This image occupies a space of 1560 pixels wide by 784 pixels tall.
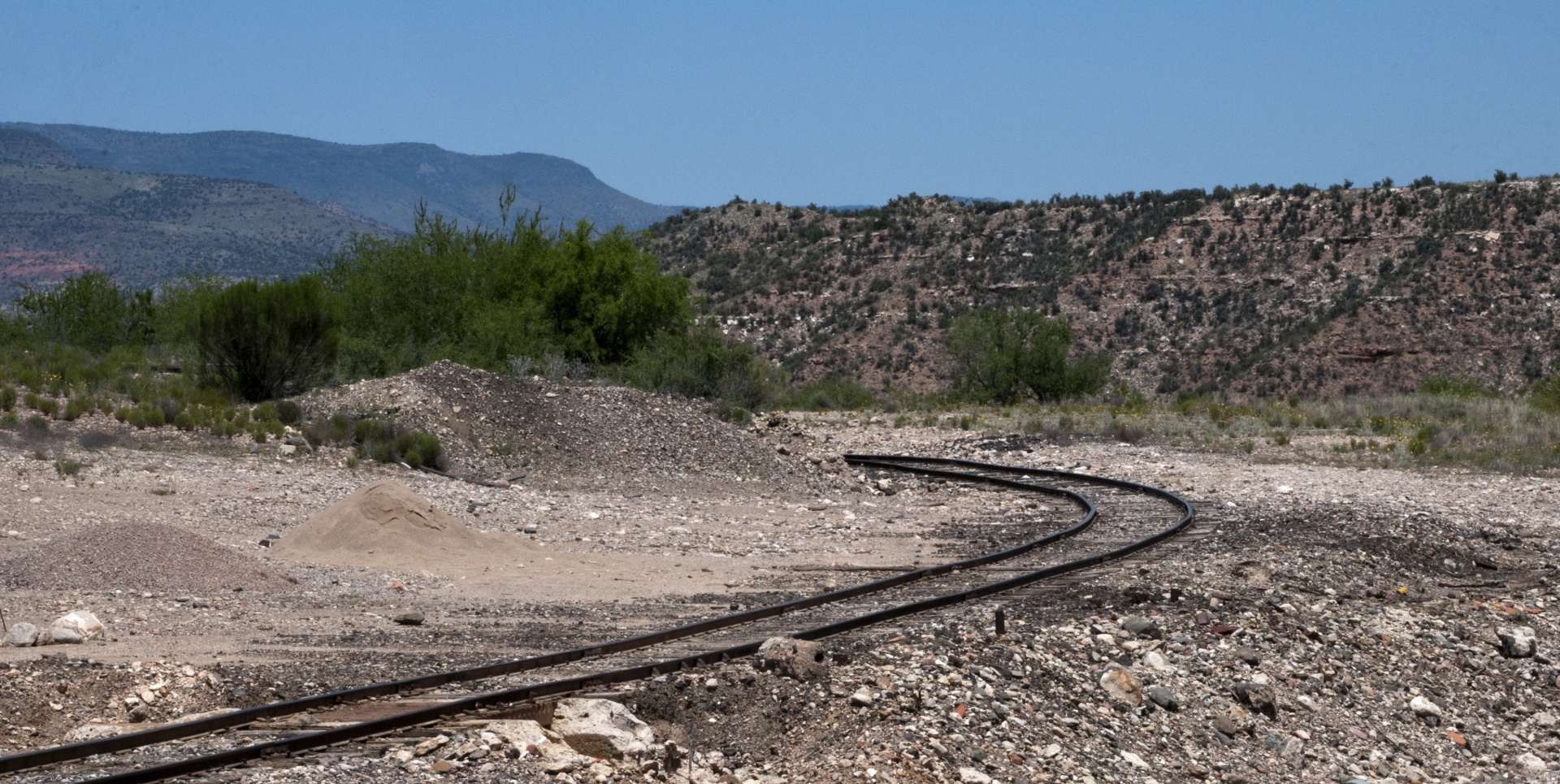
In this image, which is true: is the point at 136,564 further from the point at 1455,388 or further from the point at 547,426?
the point at 1455,388

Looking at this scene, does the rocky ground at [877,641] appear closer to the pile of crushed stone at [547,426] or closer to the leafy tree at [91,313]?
the pile of crushed stone at [547,426]

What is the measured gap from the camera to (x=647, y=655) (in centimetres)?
1058

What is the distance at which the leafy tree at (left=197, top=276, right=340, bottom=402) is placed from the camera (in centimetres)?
2970

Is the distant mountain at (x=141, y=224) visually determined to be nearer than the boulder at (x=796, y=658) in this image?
No

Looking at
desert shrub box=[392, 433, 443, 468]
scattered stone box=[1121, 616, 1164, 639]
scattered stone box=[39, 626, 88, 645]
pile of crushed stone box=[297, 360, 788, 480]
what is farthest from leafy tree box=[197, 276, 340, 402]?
scattered stone box=[1121, 616, 1164, 639]

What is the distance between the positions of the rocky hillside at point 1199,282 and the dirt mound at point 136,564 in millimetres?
54164

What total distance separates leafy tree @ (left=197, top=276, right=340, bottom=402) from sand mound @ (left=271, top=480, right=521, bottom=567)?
14091mm

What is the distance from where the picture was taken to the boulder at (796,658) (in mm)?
9602

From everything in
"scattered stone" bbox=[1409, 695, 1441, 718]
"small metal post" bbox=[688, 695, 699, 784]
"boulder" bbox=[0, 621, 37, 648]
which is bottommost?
"boulder" bbox=[0, 621, 37, 648]

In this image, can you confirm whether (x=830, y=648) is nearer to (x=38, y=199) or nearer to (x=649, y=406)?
(x=649, y=406)

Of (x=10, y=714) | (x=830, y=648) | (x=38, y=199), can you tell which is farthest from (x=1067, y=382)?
(x=38, y=199)

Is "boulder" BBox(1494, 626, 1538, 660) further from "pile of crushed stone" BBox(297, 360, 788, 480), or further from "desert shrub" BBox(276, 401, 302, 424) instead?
"desert shrub" BBox(276, 401, 302, 424)

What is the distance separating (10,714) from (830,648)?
5.55 m

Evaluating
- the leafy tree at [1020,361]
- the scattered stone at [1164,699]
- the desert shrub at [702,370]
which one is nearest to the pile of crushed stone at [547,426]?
the desert shrub at [702,370]
